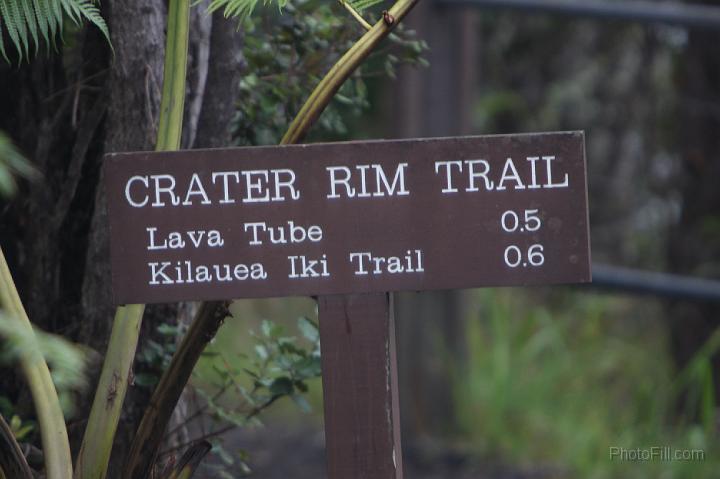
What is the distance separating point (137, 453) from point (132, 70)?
591 mm

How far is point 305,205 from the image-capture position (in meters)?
1.38

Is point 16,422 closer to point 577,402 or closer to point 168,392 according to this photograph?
point 168,392

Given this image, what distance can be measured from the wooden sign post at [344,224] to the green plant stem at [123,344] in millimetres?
63

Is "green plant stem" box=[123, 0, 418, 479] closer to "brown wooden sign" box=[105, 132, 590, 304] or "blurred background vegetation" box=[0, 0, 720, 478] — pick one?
"brown wooden sign" box=[105, 132, 590, 304]

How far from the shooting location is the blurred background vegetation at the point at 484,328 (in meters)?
1.90

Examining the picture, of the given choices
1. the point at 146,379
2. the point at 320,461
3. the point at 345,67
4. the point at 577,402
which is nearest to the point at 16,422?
the point at 146,379

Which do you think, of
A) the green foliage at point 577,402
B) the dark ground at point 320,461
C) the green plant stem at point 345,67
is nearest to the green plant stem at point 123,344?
the green plant stem at point 345,67

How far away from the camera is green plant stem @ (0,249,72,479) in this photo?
4.30 ft

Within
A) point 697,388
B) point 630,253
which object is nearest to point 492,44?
point 630,253

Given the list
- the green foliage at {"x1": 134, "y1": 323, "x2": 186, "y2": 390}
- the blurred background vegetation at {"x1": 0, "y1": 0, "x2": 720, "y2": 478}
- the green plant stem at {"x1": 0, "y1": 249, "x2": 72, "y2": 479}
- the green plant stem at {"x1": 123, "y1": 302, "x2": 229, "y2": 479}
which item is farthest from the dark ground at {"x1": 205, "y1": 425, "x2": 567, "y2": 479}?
the green plant stem at {"x1": 0, "y1": 249, "x2": 72, "y2": 479}

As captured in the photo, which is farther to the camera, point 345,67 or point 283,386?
point 283,386

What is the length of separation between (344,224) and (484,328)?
336 cm

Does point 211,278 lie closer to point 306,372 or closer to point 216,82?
point 306,372

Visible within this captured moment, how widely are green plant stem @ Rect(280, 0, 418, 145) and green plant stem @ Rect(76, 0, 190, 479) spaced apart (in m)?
0.17
